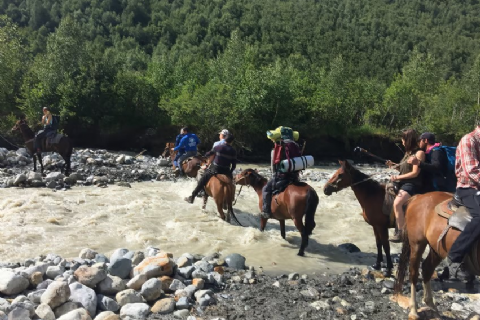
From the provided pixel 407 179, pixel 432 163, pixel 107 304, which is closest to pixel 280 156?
pixel 407 179

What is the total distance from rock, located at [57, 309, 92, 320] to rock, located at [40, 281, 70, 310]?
33 centimetres

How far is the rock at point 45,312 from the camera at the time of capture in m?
5.05

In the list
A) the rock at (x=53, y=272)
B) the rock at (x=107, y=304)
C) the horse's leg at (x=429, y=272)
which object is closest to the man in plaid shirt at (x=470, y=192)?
the horse's leg at (x=429, y=272)

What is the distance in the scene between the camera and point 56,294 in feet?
17.3

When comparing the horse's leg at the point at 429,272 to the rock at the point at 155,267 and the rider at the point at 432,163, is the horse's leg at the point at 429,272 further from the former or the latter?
the rock at the point at 155,267

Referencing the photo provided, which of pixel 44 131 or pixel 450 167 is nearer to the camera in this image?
pixel 450 167

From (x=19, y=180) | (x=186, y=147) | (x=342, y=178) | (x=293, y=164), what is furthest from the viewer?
(x=186, y=147)

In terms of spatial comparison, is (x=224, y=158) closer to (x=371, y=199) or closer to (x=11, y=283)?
(x=371, y=199)

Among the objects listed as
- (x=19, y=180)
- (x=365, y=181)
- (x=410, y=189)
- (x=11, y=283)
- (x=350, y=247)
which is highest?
(x=410, y=189)

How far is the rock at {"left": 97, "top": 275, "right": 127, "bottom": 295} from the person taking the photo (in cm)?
593

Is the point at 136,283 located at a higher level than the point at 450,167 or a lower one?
lower

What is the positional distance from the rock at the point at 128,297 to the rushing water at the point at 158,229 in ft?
9.73

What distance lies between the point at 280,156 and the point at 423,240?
383 cm

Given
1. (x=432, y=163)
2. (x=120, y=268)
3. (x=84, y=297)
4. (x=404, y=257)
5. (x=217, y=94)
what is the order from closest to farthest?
(x=84, y=297) → (x=404, y=257) → (x=120, y=268) → (x=432, y=163) → (x=217, y=94)
